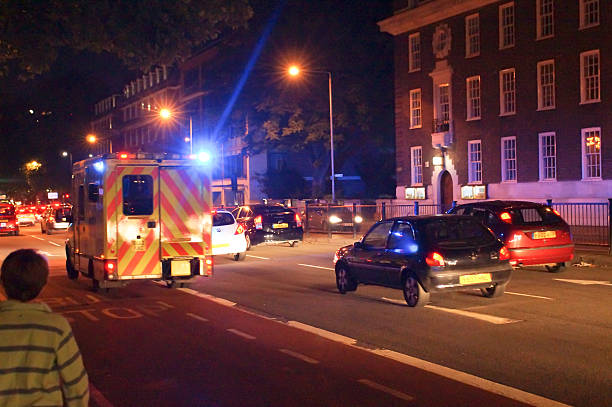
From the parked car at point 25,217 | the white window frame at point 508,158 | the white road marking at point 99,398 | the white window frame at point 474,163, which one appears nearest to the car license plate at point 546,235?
the white road marking at point 99,398

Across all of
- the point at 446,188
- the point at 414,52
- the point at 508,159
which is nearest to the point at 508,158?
the point at 508,159

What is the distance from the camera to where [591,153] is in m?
32.3

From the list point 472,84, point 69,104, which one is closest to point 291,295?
point 472,84

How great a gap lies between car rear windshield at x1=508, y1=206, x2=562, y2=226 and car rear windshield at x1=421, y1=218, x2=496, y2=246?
3298 mm

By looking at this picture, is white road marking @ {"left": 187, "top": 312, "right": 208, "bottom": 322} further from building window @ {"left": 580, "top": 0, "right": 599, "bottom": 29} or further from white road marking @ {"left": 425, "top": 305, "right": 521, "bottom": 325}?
building window @ {"left": 580, "top": 0, "right": 599, "bottom": 29}

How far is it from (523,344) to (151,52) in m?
9.92

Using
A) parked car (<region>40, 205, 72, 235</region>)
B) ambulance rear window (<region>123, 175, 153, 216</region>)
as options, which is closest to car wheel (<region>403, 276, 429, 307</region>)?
ambulance rear window (<region>123, 175, 153, 216</region>)

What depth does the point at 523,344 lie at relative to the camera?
9.06 meters

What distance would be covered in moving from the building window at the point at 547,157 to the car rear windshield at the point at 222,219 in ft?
60.6

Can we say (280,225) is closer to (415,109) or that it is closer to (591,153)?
(591,153)

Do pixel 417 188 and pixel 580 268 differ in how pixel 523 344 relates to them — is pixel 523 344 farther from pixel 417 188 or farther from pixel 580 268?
pixel 417 188

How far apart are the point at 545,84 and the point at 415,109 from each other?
899cm

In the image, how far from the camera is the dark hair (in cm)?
344

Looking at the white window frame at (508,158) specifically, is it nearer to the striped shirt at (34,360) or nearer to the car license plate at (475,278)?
the car license plate at (475,278)
